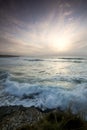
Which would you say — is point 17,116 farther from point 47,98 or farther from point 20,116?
point 47,98

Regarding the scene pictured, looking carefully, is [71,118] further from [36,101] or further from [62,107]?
[36,101]

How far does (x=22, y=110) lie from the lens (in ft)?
14.0

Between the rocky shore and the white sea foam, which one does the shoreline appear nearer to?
the rocky shore

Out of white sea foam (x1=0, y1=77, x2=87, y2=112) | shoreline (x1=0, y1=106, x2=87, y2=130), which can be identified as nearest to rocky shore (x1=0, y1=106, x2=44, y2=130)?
shoreline (x1=0, y1=106, x2=87, y2=130)

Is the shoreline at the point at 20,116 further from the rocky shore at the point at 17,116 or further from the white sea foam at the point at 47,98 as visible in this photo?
the white sea foam at the point at 47,98

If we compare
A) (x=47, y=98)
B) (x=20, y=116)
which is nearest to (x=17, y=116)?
(x=20, y=116)

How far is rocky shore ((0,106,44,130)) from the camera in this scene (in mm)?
3321

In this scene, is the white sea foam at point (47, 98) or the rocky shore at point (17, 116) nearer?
the rocky shore at point (17, 116)

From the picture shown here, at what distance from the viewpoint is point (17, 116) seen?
12.5 ft

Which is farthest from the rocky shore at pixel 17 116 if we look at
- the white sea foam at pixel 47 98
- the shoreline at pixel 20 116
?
the white sea foam at pixel 47 98

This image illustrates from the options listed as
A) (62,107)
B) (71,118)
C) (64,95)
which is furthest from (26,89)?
(71,118)

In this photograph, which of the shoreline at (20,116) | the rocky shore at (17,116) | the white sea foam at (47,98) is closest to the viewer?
the shoreline at (20,116)

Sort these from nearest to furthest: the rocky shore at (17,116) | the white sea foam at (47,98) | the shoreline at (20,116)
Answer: the shoreline at (20,116) < the rocky shore at (17,116) < the white sea foam at (47,98)

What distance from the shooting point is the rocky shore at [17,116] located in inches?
131
